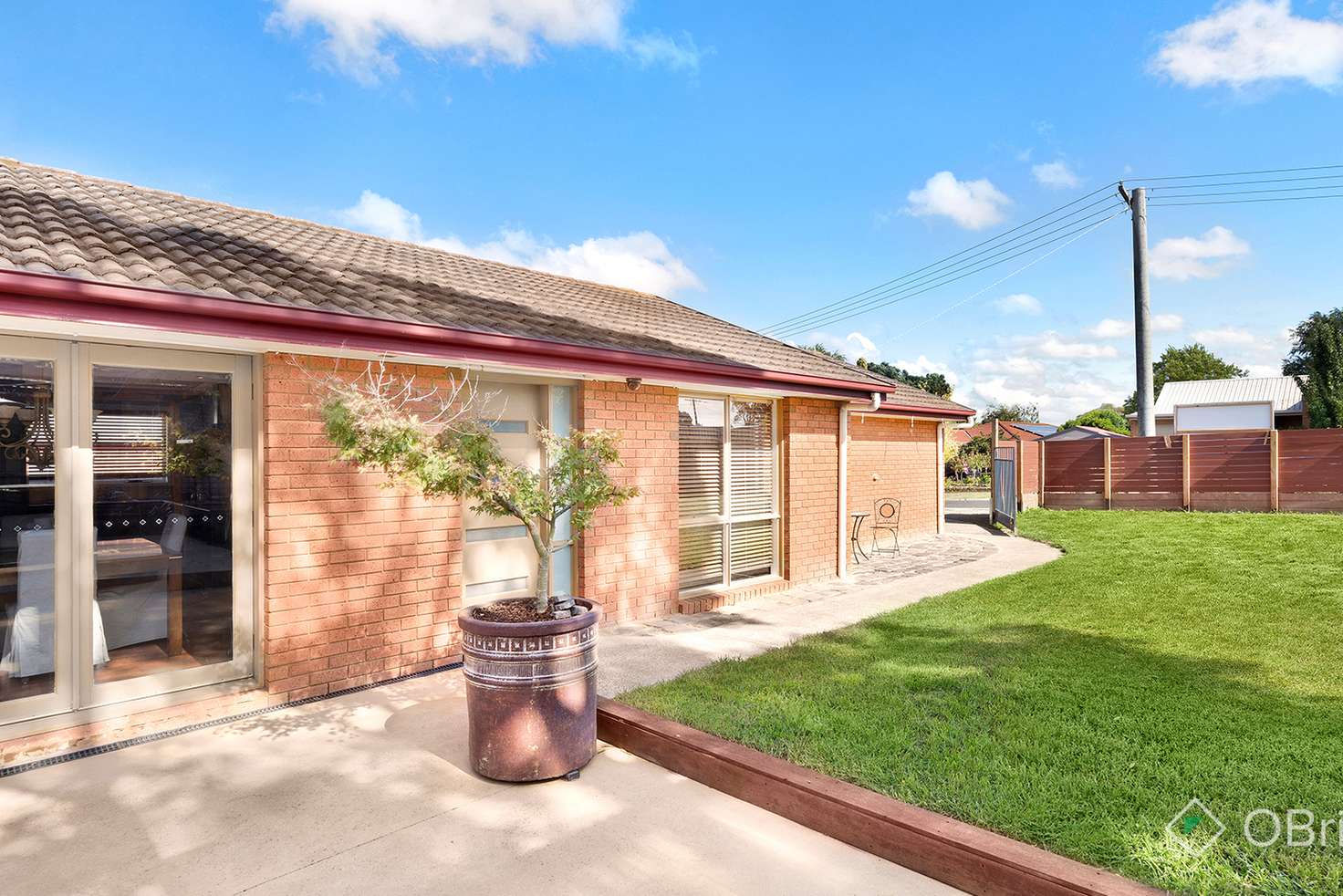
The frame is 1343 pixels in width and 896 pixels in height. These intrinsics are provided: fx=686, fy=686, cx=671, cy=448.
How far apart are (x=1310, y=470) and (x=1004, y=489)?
→ 6759 millimetres

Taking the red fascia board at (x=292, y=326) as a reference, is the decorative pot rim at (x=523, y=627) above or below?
below

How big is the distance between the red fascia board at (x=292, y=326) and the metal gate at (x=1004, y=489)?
432 inches

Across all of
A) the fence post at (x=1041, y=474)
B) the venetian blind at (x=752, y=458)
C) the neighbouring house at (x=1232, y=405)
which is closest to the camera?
the venetian blind at (x=752, y=458)

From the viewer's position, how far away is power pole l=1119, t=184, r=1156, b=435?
22.0 m

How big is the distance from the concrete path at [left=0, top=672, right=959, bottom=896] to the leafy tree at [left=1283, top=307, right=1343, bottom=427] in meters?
34.7

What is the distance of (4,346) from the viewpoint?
13.3 feet

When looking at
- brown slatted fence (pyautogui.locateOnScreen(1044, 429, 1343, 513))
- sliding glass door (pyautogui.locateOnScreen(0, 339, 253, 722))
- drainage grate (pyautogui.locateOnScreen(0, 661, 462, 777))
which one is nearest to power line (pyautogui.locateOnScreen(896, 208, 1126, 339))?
brown slatted fence (pyautogui.locateOnScreen(1044, 429, 1343, 513))

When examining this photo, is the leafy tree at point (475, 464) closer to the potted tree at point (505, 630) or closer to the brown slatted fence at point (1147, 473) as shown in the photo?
the potted tree at point (505, 630)

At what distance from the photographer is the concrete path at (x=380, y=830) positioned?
2828mm

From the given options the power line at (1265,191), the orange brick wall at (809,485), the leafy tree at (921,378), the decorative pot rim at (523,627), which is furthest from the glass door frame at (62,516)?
the leafy tree at (921,378)

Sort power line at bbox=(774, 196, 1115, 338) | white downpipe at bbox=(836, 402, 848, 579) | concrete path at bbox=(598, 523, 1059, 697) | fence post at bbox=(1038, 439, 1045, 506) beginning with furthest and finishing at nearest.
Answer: power line at bbox=(774, 196, 1115, 338) → fence post at bbox=(1038, 439, 1045, 506) → white downpipe at bbox=(836, 402, 848, 579) → concrete path at bbox=(598, 523, 1059, 697)

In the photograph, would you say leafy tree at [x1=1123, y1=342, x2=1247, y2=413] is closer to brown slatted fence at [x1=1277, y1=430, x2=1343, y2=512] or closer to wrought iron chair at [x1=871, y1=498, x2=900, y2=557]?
brown slatted fence at [x1=1277, y1=430, x2=1343, y2=512]

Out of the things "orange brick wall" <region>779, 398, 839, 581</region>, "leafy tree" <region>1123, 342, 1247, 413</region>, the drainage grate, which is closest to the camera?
the drainage grate

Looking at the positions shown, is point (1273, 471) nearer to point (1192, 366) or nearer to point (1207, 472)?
point (1207, 472)
